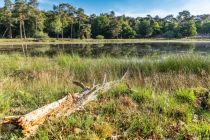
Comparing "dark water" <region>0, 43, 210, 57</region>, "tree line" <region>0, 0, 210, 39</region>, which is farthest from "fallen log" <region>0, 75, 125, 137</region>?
"tree line" <region>0, 0, 210, 39</region>

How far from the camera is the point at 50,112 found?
3.70m

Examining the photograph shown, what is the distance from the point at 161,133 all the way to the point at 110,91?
181 centimetres

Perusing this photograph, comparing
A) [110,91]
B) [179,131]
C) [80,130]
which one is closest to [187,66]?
[110,91]

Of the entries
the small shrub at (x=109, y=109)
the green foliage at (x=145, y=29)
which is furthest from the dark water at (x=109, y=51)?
the green foliage at (x=145, y=29)

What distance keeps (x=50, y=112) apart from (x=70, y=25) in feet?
215

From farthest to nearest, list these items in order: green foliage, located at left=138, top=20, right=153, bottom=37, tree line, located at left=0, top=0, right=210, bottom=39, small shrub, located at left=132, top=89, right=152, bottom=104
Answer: green foliage, located at left=138, top=20, right=153, bottom=37
tree line, located at left=0, top=0, right=210, bottom=39
small shrub, located at left=132, top=89, right=152, bottom=104

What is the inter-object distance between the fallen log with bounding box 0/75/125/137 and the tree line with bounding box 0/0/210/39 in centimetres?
5170

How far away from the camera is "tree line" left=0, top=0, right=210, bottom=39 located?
2264 inches

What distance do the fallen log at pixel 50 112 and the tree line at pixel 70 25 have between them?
51.7 metres

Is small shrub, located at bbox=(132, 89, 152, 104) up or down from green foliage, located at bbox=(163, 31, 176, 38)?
down

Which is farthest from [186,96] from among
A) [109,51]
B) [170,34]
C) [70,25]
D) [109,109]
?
[170,34]

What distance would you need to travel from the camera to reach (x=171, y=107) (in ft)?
14.0

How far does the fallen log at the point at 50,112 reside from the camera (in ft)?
10.6

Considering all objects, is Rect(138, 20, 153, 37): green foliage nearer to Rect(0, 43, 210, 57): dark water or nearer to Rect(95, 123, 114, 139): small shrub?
Rect(0, 43, 210, 57): dark water
